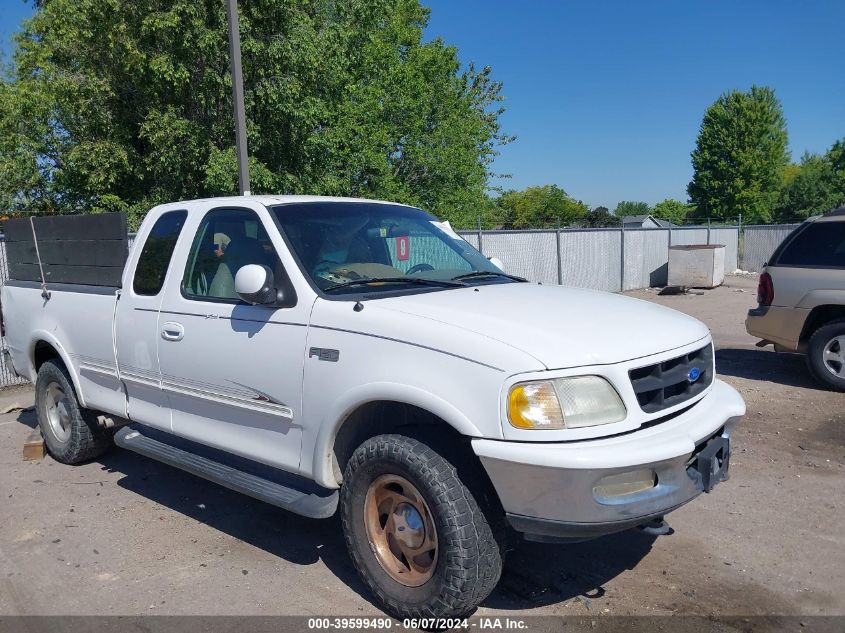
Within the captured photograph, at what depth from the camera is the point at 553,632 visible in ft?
10.8

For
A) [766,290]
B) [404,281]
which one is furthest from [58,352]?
[766,290]

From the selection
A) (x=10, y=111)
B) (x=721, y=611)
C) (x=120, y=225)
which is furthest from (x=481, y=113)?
(x=721, y=611)

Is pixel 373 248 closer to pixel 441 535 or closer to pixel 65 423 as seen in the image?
pixel 441 535

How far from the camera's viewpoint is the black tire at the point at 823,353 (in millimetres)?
7609

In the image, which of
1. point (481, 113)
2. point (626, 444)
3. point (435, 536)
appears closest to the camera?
point (626, 444)

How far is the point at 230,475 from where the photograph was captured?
404cm

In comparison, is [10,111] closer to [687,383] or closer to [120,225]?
[120,225]

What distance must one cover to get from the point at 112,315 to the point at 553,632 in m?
3.54

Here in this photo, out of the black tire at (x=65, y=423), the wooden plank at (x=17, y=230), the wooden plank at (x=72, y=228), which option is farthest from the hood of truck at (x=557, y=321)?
the wooden plank at (x=17, y=230)

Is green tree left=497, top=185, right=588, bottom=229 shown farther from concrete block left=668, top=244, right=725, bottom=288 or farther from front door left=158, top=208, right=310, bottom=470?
front door left=158, top=208, right=310, bottom=470

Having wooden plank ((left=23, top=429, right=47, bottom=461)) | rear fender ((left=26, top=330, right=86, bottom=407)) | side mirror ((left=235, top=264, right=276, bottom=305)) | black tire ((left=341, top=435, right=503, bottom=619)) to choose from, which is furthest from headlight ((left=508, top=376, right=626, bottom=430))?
wooden plank ((left=23, top=429, right=47, bottom=461))

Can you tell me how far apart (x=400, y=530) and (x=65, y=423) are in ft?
12.7

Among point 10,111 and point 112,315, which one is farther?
point 10,111

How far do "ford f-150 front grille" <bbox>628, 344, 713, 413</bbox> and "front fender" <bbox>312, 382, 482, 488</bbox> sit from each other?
78 centimetres
